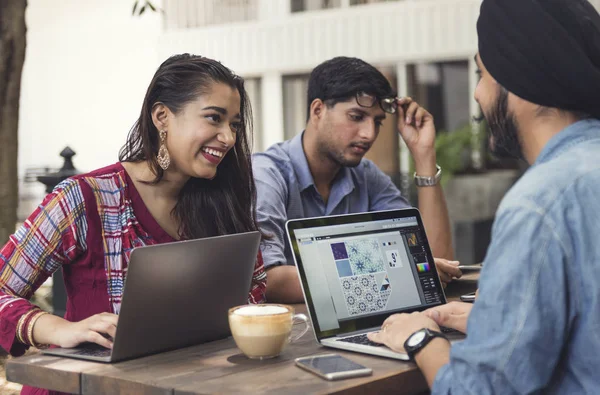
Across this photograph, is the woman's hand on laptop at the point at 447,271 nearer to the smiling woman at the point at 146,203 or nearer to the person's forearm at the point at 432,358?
the smiling woman at the point at 146,203

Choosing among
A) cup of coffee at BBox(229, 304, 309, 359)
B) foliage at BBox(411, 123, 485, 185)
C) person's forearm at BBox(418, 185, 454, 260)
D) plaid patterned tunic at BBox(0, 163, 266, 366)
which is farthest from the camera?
foliage at BBox(411, 123, 485, 185)

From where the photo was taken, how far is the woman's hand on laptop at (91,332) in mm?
1963

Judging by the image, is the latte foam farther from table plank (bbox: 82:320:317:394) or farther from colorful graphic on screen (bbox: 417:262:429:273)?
colorful graphic on screen (bbox: 417:262:429:273)

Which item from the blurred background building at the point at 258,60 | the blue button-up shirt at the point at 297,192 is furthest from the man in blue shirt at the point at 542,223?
the blurred background building at the point at 258,60

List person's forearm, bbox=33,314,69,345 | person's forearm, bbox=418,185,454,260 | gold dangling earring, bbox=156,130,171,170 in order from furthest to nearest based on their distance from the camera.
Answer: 1. person's forearm, bbox=418,185,454,260
2. gold dangling earring, bbox=156,130,171,170
3. person's forearm, bbox=33,314,69,345

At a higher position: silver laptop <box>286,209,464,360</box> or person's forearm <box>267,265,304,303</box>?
silver laptop <box>286,209,464,360</box>

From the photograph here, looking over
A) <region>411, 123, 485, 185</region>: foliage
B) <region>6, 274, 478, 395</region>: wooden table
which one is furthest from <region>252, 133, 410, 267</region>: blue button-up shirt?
<region>411, 123, 485, 185</region>: foliage

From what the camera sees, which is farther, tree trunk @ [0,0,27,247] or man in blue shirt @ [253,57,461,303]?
tree trunk @ [0,0,27,247]

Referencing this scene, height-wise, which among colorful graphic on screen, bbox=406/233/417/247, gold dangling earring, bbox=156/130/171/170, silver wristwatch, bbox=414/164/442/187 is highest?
gold dangling earring, bbox=156/130/171/170

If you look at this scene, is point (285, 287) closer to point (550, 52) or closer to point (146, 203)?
point (146, 203)

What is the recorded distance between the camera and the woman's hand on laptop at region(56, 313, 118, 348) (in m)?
1.96

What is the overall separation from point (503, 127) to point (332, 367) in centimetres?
62

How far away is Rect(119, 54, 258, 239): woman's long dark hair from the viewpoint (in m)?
2.56

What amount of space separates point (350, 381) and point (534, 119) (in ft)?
2.10
